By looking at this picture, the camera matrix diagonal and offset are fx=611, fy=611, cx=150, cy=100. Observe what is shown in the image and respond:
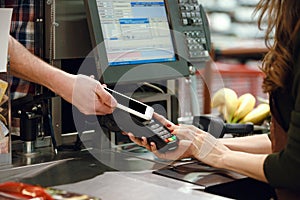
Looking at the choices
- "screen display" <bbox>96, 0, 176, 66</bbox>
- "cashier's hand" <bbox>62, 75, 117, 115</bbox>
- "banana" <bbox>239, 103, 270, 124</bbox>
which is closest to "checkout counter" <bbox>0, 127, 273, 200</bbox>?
"cashier's hand" <bbox>62, 75, 117, 115</bbox>

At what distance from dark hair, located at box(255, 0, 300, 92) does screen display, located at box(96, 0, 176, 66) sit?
486 millimetres

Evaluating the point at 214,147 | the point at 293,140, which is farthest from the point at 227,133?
the point at 293,140

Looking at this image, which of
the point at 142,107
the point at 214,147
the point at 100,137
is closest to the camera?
the point at 214,147

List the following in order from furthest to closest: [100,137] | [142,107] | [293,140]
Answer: [100,137]
[142,107]
[293,140]

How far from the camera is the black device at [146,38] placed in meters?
1.71

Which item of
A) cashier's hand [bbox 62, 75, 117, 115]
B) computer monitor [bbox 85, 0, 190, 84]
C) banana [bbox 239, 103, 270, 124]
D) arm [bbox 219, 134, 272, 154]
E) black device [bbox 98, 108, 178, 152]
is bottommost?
banana [bbox 239, 103, 270, 124]

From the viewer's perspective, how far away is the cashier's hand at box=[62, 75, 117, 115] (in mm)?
1609

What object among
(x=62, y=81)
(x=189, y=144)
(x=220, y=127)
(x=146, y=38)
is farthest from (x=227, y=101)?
(x=62, y=81)

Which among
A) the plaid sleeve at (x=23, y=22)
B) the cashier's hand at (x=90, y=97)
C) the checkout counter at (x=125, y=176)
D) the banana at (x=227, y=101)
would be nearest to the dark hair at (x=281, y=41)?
the checkout counter at (x=125, y=176)

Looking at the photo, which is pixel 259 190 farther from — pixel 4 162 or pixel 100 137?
pixel 4 162

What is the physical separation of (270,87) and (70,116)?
28.0 inches

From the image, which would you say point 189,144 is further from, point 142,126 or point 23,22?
point 23,22

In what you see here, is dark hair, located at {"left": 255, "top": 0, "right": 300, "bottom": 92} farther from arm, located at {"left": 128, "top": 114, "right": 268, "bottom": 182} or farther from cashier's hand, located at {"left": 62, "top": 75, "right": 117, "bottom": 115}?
cashier's hand, located at {"left": 62, "top": 75, "right": 117, "bottom": 115}

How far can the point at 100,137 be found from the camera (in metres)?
1.84
